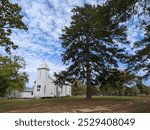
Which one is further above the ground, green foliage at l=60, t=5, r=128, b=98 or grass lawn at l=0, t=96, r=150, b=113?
green foliage at l=60, t=5, r=128, b=98

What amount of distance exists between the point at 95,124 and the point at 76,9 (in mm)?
32007

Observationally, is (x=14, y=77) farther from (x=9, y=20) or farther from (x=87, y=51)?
(x=9, y=20)

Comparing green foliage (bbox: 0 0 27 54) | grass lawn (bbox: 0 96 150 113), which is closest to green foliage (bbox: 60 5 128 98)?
grass lawn (bbox: 0 96 150 113)

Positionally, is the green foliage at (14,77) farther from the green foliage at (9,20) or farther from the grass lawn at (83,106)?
the green foliage at (9,20)

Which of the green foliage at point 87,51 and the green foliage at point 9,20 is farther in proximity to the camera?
the green foliage at point 87,51

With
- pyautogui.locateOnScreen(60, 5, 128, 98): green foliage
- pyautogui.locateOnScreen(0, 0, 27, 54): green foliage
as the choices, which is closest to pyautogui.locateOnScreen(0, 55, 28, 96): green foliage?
pyautogui.locateOnScreen(60, 5, 128, 98): green foliage

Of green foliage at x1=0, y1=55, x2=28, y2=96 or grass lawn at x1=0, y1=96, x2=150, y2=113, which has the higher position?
green foliage at x1=0, y1=55, x2=28, y2=96

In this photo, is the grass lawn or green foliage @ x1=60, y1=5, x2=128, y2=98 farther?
green foliage @ x1=60, y1=5, x2=128, y2=98

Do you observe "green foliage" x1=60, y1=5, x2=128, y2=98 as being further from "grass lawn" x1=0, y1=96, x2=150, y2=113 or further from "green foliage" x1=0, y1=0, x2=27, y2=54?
"green foliage" x1=0, y1=0, x2=27, y2=54

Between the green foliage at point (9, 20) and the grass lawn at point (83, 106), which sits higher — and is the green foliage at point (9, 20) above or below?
above

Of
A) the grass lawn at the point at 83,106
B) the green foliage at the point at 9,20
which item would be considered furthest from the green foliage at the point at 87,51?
the green foliage at the point at 9,20

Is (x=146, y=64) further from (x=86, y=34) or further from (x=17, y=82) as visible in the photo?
(x=17, y=82)

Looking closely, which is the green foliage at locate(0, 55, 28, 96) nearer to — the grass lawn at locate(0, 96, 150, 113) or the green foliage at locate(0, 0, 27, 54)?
the grass lawn at locate(0, 96, 150, 113)

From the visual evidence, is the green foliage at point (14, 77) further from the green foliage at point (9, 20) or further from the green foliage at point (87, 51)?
the green foliage at point (9, 20)
